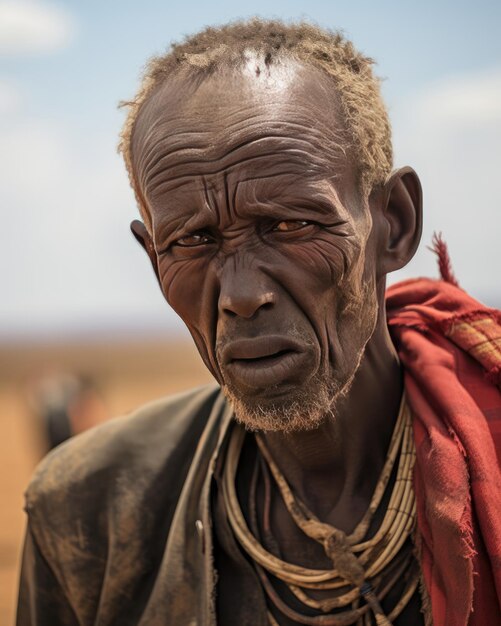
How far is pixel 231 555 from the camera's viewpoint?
2967mm

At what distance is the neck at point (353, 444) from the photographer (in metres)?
2.89

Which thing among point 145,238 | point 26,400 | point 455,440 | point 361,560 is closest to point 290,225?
point 145,238

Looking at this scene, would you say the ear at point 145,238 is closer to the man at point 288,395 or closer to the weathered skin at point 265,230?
the man at point 288,395

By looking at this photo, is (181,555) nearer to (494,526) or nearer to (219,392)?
(219,392)

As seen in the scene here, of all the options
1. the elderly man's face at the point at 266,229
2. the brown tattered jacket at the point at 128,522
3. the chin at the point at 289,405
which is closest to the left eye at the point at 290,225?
the elderly man's face at the point at 266,229

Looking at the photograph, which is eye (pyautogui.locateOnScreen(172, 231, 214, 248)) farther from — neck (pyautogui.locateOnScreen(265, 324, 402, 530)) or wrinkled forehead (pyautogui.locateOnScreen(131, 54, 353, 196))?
neck (pyautogui.locateOnScreen(265, 324, 402, 530))

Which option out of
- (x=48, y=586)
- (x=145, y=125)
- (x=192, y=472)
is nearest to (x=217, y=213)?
(x=145, y=125)

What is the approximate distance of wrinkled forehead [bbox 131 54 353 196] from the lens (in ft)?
8.31

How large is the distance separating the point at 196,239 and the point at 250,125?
339mm

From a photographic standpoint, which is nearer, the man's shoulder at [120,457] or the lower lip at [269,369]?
the lower lip at [269,369]

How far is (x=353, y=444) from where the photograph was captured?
292 cm

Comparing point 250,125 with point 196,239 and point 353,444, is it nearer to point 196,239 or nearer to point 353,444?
point 196,239

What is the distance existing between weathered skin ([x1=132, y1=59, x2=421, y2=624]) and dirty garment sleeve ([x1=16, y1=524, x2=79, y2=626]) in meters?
1.10

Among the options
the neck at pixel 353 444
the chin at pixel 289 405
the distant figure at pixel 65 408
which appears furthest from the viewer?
the distant figure at pixel 65 408
